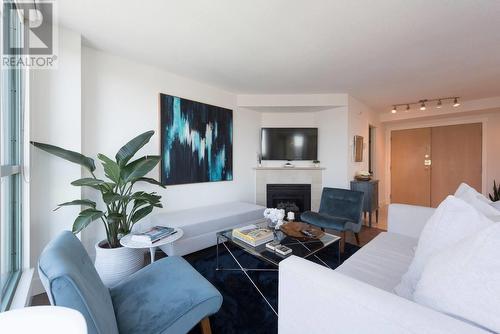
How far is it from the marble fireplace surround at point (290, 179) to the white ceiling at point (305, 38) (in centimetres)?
158

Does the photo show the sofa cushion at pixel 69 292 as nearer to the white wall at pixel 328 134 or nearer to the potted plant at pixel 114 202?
the potted plant at pixel 114 202

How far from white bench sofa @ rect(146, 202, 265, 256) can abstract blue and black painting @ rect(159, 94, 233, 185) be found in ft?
1.60

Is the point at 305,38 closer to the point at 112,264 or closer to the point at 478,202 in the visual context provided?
the point at 478,202

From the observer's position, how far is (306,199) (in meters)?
3.97

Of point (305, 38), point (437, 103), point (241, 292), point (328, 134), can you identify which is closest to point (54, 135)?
point (241, 292)

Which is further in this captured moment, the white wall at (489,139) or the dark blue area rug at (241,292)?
the white wall at (489,139)

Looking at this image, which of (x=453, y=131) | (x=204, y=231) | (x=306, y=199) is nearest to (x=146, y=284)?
(x=204, y=231)

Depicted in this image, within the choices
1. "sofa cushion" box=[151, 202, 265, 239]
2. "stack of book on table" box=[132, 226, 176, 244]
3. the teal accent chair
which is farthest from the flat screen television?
the teal accent chair

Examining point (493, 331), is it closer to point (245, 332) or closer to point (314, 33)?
point (245, 332)

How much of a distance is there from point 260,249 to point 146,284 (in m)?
0.86

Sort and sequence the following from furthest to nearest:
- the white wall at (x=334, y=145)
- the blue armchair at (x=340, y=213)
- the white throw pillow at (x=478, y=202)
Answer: the white wall at (x=334, y=145), the blue armchair at (x=340, y=213), the white throw pillow at (x=478, y=202)

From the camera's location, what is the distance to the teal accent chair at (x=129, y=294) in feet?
2.35

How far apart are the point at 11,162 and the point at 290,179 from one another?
3506 mm

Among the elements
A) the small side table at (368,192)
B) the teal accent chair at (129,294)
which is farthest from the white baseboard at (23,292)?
the small side table at (368,192)
